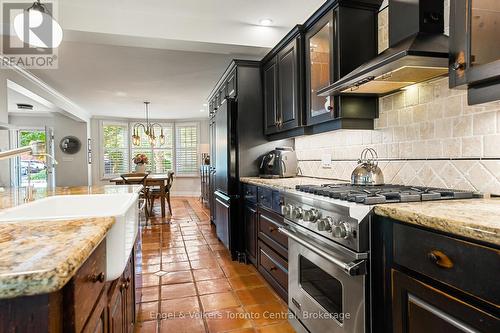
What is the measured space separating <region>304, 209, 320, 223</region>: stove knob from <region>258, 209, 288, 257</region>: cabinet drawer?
1.60 feet

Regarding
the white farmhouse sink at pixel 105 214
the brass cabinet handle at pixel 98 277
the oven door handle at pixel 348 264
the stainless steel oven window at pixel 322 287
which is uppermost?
the white farmhouse sink at pixel 105 214

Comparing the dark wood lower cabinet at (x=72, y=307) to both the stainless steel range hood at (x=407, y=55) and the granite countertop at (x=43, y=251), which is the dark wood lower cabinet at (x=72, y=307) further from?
the stainless steel range hood at (x=407, y=55)

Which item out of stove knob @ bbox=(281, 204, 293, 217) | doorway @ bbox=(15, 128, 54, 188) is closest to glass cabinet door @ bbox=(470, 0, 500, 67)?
stove knob @ bbox=(281, 204, 293, 217)

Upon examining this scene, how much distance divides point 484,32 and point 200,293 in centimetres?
245

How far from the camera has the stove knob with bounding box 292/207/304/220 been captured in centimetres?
173

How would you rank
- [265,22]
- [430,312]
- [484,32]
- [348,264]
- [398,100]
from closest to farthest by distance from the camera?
1. [430,312]
2. [484,32]
3. [348,264]
4. [398,100]
5. [265,22]

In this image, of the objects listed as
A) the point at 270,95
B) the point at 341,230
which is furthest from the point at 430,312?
the point at 270,95

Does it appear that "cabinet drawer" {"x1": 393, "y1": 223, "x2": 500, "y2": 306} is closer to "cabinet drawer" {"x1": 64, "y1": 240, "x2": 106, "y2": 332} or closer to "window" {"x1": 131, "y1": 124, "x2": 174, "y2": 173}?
"cabinet drawer" {"x1": 64, "y1": 240, "x2": 106, "y2": 332}

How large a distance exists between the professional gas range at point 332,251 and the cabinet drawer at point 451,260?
0.18 m

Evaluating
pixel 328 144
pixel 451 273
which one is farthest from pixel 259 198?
pixel 451 273

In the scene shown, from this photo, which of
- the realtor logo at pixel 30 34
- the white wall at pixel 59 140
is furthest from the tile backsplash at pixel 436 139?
the white wall at pixel 59 140

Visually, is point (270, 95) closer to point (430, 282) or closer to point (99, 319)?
point (430, 282)

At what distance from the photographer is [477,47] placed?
3.72 ft

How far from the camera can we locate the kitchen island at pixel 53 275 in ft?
1.57
